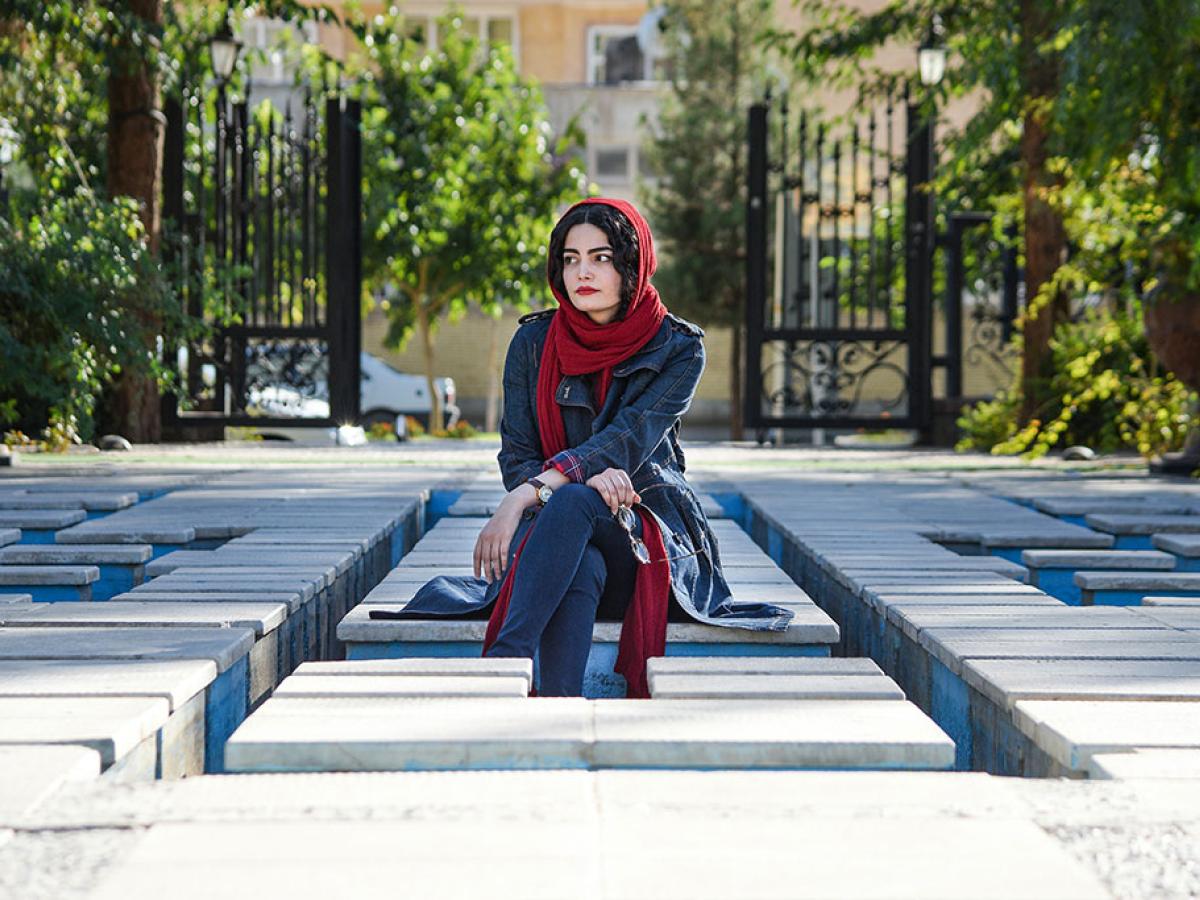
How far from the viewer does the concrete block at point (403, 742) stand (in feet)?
8.91

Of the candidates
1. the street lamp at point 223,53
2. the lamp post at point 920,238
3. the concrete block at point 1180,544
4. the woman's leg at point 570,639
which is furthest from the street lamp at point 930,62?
the woman's leg at point 570,639

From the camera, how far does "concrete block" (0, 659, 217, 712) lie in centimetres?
308

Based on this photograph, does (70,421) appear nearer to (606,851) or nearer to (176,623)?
(176,623)

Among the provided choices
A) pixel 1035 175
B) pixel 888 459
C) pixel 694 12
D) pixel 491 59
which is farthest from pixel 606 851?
pixel 694 12

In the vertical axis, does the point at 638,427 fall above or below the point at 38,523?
above

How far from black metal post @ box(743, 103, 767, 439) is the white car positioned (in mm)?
12922

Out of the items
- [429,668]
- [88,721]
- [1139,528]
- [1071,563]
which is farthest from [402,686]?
[1139,528]

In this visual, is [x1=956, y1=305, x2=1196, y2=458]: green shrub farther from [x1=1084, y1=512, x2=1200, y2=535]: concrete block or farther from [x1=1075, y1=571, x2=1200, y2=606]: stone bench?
[x1=1075, y1=571, x2=1200, y2=606]: stone bench

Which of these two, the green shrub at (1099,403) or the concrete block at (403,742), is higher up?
the green shrub at (1099,403)

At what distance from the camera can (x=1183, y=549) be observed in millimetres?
5734

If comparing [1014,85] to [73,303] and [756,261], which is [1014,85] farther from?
[73,303]

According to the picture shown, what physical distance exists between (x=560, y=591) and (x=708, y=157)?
26183mm

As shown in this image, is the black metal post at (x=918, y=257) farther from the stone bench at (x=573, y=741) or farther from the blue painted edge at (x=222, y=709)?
the stone bench at (x=573, y=741)

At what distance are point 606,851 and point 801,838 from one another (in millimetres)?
271
